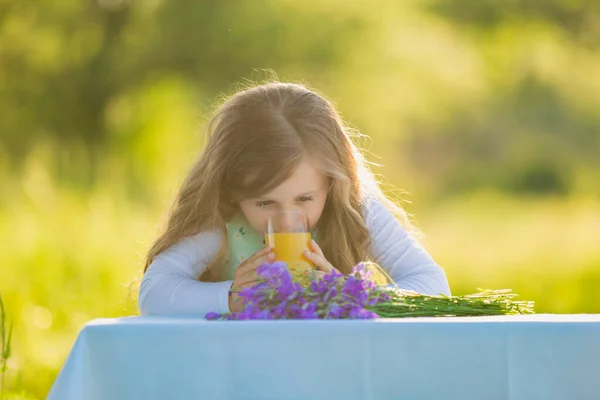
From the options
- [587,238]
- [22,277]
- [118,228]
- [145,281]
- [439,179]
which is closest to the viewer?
[145,281]

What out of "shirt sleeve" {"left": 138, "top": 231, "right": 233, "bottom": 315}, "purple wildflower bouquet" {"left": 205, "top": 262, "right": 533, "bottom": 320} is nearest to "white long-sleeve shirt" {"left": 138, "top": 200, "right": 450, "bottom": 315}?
"shirt sleeve" {"left": 138, "top": 231, "right": 233, "bottom": 315}

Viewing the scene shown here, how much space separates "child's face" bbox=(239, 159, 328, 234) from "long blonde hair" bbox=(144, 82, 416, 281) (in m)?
0.03

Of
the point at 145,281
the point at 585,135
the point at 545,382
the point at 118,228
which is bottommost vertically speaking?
the point at 545,382

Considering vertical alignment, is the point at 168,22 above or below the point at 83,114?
above

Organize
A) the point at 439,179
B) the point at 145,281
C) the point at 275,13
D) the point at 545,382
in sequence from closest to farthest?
the point at 545,382 → the point at 145,281 → the point at 275,13 → the point at 439,179

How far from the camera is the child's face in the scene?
93.8 inches

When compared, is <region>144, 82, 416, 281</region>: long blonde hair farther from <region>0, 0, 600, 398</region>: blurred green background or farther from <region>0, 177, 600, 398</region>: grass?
<region>0, 0, 600, 398</region>: blurred green background

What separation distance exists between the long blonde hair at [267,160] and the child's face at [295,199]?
34mm

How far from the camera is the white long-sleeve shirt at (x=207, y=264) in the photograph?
223cm

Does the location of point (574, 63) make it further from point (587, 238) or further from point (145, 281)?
point (145, 281)

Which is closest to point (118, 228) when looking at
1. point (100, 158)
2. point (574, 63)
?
point (100, 158)

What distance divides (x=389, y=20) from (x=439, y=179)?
697cm

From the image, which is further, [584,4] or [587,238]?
[584,4]

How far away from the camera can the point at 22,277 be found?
20.2ft
